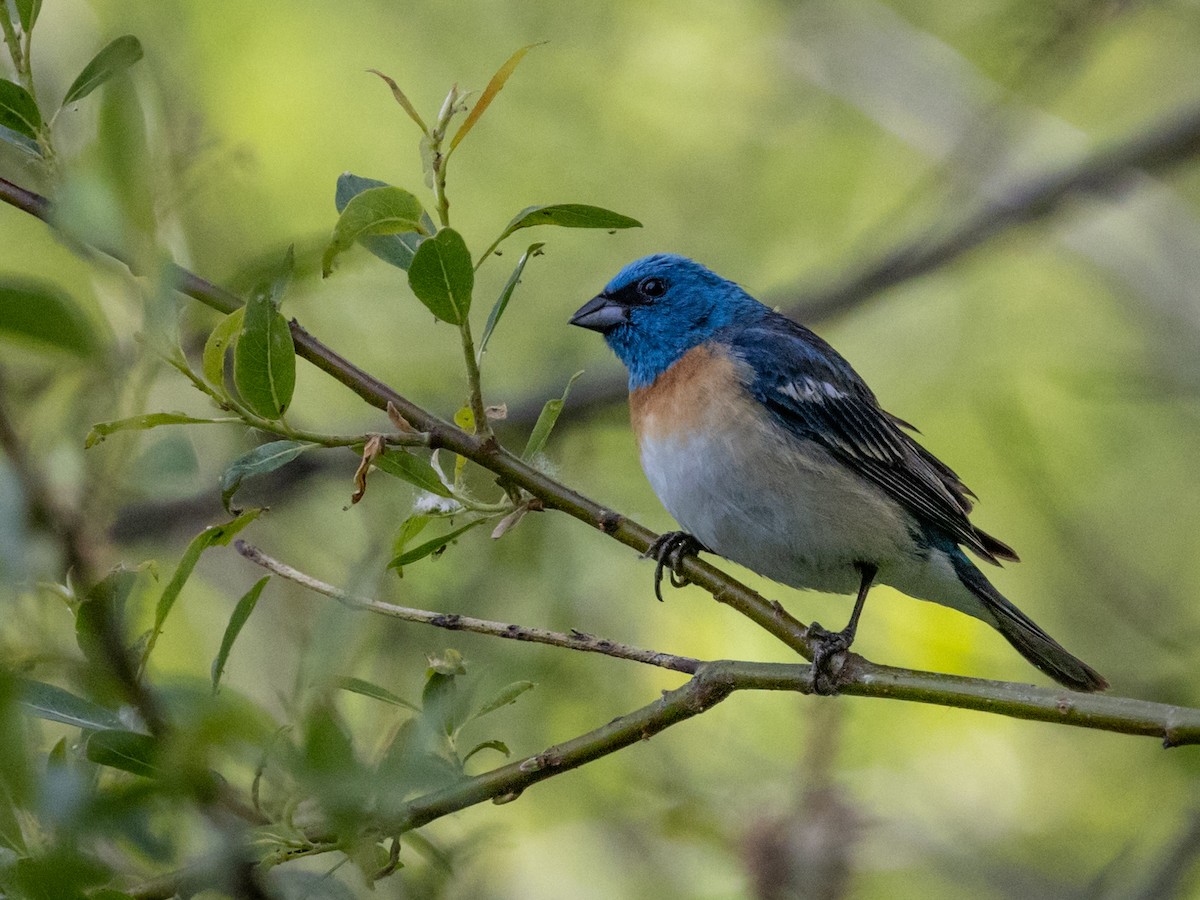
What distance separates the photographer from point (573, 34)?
31.6 feet

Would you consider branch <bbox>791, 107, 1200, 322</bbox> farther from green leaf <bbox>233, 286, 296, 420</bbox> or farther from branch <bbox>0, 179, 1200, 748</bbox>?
green leaf <bbox>233, 286, 296, 420</bbox>

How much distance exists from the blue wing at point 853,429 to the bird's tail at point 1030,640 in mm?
120

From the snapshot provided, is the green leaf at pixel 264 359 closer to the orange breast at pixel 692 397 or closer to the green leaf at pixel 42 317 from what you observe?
the green leaf at pixel 42 317

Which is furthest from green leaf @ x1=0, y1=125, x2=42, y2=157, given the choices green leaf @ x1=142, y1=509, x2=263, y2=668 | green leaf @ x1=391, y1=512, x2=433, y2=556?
green leaf @ x1=391, y1=512, x2=433, y2=556

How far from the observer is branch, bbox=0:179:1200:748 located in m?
2.42

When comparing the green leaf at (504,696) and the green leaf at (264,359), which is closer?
the green leaf at (264,359)

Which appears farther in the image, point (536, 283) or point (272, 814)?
point (536, 283)

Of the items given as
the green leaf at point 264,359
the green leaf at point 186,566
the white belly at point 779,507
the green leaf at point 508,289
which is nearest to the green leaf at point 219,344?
the green leaf at point 264,359

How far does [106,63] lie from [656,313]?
3.29 metres

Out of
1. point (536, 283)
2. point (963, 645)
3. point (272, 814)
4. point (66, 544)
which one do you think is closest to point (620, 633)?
point (963, 645)

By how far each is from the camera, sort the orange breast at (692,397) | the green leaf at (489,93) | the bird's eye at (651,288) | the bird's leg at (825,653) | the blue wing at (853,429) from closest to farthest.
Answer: the green leaf at (489,93) → the bird's leg at (825,653) → the orange breast at (692,397) → the blue wing at (853,429) → the bird's eye at (651,288)

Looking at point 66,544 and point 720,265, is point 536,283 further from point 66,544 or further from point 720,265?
point 66,544

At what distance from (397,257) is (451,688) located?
90 cm

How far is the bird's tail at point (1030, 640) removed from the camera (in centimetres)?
452
